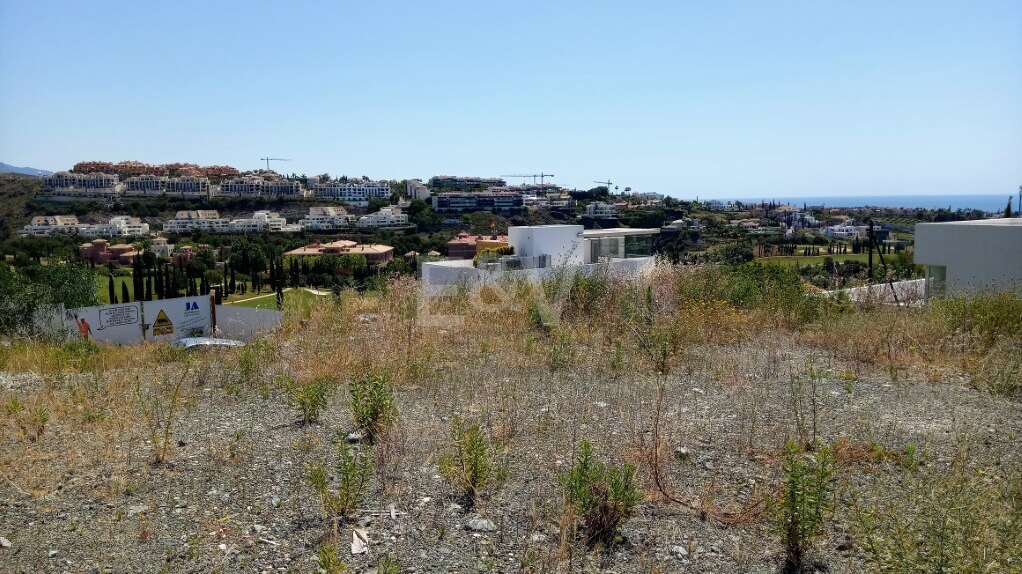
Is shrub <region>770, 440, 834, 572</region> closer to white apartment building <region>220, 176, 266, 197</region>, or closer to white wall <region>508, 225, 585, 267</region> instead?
white wall <region>508, 225, 585, 267</region>

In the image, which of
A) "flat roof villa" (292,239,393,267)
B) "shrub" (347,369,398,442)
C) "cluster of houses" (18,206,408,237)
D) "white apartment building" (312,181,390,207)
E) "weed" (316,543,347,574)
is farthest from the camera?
"white apartment building" (312,181,390,207)

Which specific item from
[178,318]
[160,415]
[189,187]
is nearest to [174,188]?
[189,187]

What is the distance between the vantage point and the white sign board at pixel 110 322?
615 inches

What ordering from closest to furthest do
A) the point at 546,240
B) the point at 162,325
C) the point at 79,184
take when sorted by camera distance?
the point at 162,325, the point at 546,240, the point at 79,184

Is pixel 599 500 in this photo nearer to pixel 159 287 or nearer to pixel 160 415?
pixel 160 415

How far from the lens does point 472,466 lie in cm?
424

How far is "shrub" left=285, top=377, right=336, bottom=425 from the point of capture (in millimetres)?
5582

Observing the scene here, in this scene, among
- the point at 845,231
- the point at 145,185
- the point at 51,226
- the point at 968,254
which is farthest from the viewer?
the point at 145,185

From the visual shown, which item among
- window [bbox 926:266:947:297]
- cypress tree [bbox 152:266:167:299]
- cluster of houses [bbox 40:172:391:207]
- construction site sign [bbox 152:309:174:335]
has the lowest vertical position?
cypress tree [bbox 152:266:167:299]

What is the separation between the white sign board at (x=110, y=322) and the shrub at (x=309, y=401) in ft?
38.4

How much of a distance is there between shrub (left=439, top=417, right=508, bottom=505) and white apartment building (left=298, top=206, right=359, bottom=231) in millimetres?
95270

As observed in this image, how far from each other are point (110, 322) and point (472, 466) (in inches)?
582

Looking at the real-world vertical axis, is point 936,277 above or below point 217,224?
below

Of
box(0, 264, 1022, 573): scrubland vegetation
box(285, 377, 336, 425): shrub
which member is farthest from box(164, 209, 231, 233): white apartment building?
box(285, 377, 336, 425): shrub
